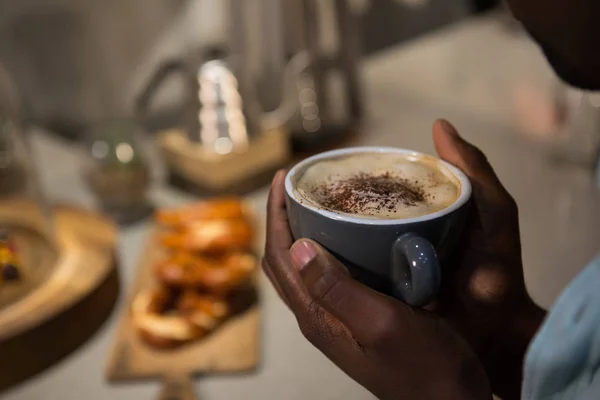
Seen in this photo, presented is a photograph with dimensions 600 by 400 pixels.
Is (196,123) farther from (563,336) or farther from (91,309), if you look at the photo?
(563,336)

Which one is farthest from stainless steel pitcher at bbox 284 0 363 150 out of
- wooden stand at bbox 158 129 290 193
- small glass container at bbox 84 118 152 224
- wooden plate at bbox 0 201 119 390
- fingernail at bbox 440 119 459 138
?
fingernail at bbox 440 119 459 138

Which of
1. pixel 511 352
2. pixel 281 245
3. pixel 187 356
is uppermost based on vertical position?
pixel 281 245

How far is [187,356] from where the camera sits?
0.60 m

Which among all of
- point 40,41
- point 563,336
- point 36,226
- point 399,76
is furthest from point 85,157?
point 563,336

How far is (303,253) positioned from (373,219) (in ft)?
0.13

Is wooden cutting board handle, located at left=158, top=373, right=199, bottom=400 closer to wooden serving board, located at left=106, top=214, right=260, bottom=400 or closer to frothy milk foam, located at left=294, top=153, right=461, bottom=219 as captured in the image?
wooden serving board, located at left=106, top=214, right=260, bottom=400

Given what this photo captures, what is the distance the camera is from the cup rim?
31 cm

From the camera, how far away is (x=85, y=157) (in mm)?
850

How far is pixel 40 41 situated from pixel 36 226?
38cm

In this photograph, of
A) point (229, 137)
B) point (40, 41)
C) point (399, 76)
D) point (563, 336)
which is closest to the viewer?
point (563, 336)

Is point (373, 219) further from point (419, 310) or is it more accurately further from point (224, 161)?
point (224, 161)

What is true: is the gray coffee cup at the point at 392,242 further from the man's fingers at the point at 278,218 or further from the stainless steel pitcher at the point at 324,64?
the stainless steel pitcher at the point at 324,64

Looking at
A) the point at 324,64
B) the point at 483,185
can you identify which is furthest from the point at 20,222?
the point at 483,185

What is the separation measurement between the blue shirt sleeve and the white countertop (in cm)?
7
